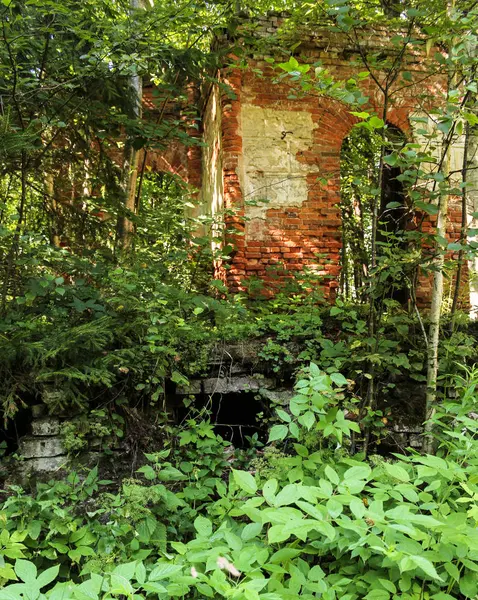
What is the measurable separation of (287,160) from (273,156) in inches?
8.5

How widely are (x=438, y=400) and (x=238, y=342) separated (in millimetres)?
1731

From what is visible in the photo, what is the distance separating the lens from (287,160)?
6934 millimetres

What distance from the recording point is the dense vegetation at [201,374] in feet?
6.63

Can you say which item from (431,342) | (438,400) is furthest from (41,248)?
(438,400)

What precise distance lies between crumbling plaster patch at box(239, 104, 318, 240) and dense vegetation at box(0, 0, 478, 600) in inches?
57.6

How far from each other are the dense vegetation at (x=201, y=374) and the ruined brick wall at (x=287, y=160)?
54.0 inches

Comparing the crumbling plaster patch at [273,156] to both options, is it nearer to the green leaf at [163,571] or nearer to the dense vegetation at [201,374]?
the dense vegetation at [201,374]

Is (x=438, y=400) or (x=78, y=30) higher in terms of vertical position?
(x=78, y=30)

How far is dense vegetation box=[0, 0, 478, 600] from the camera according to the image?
2020 mm

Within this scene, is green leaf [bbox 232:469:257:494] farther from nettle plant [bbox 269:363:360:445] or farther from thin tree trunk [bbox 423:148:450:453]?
thin tree trunk [bbox 423:148:450:453]

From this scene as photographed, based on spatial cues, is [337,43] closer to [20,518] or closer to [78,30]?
[78,30]

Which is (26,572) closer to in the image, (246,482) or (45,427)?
(246,482)

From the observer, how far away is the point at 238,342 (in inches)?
165

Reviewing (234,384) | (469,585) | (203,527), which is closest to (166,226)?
(234,384)
